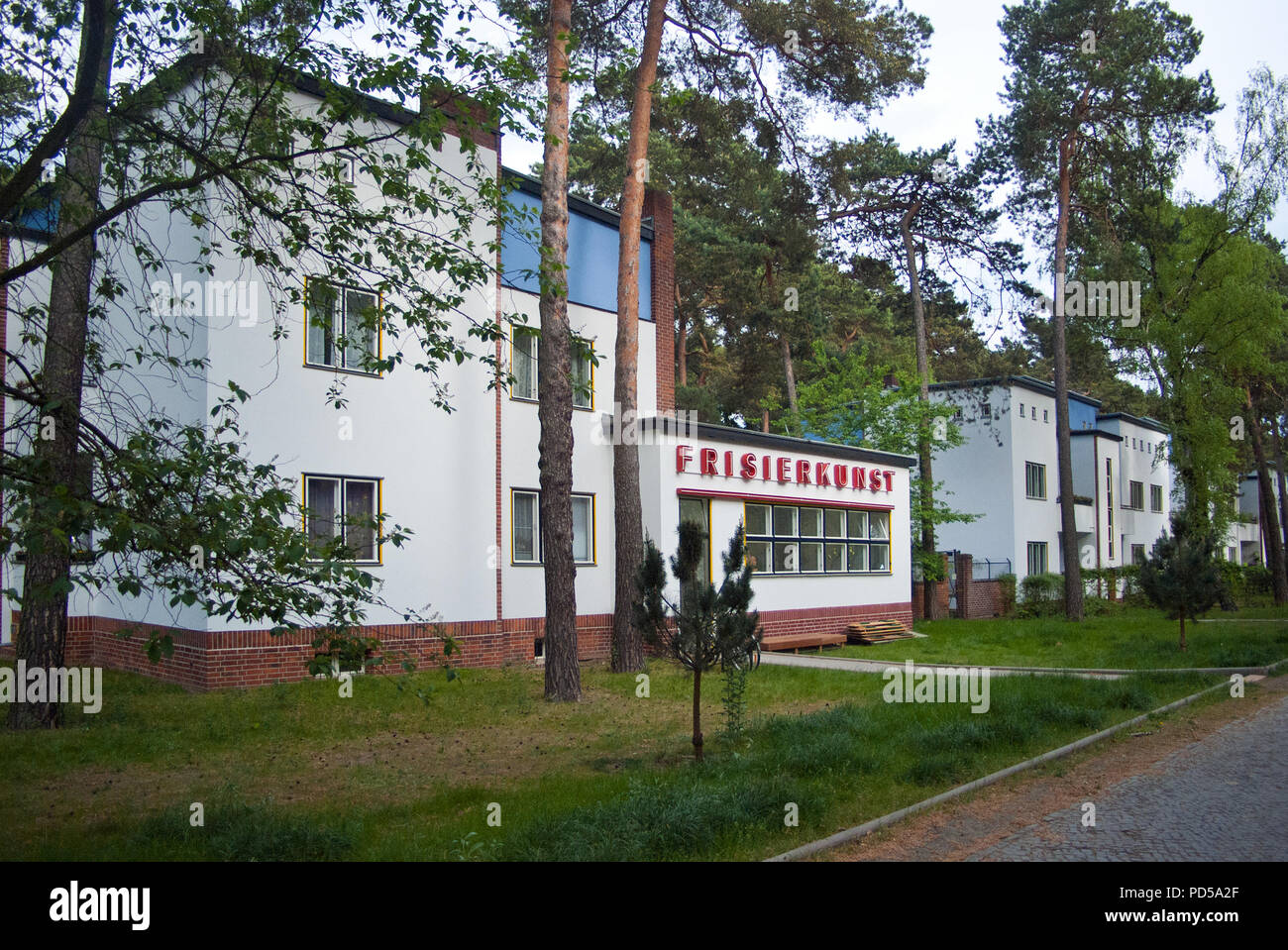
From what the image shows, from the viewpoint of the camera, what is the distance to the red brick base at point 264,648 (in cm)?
1315

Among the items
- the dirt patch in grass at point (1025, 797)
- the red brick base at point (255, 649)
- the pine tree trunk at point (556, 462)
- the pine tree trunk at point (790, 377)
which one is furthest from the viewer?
the pine tree trunk at point (790, 377)

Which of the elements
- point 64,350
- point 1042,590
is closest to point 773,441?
point 64,350

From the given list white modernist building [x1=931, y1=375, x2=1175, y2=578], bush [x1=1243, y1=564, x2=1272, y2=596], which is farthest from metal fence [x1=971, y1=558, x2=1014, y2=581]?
bush [x1=1243, y1=564, x2=1272, y2=596]

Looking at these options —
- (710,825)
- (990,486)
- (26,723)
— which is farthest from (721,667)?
(990,486)

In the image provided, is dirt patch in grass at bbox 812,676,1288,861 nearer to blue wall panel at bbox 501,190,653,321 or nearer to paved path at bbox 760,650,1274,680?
paved path at bbox 760,650,1274,680

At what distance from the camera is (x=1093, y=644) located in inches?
852

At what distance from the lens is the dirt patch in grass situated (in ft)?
22.3

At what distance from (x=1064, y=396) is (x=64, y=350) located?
90.5 feet

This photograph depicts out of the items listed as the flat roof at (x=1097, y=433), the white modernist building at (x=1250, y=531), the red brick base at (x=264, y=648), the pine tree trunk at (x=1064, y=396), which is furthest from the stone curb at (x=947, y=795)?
the white modernist building at (x=1250, y=531)

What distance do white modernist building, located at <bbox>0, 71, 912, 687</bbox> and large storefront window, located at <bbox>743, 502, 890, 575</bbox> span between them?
66 mm

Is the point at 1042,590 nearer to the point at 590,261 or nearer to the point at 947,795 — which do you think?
the point at 590,261

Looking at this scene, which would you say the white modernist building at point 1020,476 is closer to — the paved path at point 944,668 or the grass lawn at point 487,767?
the paved path at point 944,668


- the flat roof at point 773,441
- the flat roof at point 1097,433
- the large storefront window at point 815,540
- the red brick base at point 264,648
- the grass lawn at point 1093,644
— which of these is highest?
the flat roof at point 1097,433

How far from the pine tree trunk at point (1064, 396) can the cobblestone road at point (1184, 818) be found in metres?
20.4
